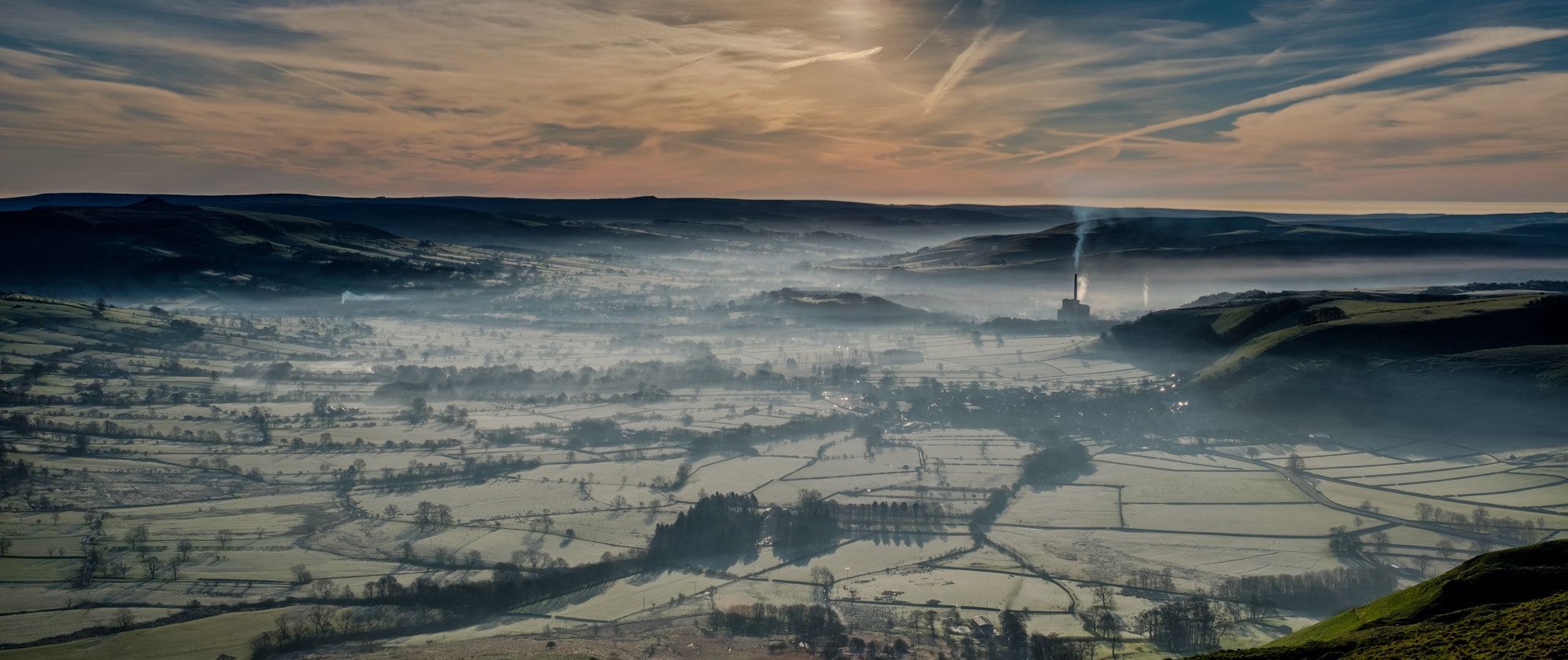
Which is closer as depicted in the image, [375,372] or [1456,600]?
[1456,600]

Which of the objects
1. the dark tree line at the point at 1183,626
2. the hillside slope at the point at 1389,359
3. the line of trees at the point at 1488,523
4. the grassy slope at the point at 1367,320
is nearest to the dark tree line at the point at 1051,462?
the line of trees at the point at 1488,523

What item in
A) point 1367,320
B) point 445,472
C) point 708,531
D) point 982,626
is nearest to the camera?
point 982,626

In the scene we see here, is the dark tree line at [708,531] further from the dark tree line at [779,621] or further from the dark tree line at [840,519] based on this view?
the dark tree line at [779,621]

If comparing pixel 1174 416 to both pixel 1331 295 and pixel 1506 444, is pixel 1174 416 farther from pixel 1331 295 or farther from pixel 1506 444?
pixel 1331 295

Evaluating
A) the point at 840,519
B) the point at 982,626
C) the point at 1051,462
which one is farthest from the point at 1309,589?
the point at 840,519

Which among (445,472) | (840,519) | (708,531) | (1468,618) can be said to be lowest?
(445,472)

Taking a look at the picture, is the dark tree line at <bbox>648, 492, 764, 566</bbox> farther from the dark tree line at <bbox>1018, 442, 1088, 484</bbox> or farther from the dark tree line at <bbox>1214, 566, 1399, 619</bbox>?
the dark tree line at <bbox>1214, 566, 1399, 619</bbox>

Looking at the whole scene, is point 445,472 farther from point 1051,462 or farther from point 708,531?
point 1051,462

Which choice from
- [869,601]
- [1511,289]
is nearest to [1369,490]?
[869,601]
